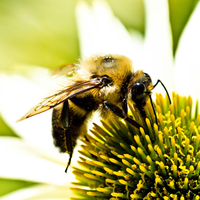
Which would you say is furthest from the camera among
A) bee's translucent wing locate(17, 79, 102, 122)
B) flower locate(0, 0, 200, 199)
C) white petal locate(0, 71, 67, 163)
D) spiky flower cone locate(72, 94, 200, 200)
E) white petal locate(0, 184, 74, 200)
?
white petal locate(0, 71, 67, 163)

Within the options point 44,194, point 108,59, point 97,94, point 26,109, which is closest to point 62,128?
point 97,94

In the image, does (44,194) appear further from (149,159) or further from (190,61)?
(190,61)

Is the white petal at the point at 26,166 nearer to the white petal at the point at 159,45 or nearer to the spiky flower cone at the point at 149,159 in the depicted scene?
the spiky flower cone at the point at 149,159

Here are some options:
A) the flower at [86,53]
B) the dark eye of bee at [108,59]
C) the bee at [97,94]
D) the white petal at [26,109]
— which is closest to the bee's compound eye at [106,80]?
the bee at [97,94]

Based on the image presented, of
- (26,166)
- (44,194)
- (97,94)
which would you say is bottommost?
(44,194)

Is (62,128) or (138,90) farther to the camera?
(62,128)

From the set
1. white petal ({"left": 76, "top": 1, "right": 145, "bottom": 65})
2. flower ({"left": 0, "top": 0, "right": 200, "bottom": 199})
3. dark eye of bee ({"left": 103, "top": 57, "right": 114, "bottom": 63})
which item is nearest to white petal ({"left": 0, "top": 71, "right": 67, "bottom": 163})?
flower ({"left": 0, "top": 0, "right": 200, "bottom": 199})

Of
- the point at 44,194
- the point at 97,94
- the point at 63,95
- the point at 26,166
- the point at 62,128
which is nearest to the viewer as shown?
the point at 63,95

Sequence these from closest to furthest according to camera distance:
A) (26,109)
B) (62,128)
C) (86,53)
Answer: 1. (62,128)
2. (26,109)
3. (86,53)

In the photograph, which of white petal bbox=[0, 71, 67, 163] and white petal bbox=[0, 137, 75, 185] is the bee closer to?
white petal bbox=[0, 137, 75, 185]

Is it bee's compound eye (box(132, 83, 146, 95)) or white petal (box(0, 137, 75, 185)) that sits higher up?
bee's compound eye (box(132, 83, 146, 95))
